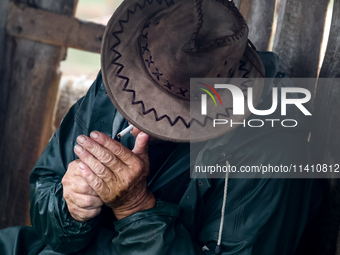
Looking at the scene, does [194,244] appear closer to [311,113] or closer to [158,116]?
[158,116]

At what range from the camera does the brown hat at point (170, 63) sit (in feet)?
3.90

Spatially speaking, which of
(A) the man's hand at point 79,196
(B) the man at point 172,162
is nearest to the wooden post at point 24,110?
(B) the man at point 172,162

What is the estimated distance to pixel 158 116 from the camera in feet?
4.29

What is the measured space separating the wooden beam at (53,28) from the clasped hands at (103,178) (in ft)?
5.11

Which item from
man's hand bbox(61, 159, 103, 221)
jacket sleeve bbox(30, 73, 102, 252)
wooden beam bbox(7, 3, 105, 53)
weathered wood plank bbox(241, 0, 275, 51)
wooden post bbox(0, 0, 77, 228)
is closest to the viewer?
man's hand bbox(61, 159, 103, 221)

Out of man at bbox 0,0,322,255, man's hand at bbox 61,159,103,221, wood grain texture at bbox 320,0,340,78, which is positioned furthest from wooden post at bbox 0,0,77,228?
wood grain texture at bbox 320,0,340,78

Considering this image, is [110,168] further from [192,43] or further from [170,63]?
[192,43]

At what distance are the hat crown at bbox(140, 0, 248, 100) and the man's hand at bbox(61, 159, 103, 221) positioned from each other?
1.52 feet

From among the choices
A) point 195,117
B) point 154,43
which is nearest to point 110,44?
point 154,43

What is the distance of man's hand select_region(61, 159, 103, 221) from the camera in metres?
1.38

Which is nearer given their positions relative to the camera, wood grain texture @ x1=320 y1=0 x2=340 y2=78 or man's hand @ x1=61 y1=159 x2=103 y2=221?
man's hand @ x1=61 y1=159 x2=103 y2=221

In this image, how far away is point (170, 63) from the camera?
121 cm

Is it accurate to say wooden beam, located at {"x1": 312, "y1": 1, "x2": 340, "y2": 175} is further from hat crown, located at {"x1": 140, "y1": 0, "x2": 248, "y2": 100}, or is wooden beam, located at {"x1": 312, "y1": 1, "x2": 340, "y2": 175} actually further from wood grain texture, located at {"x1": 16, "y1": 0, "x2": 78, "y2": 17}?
wood grain texture, located at {"x1": 16, "y1": 0, "x2": 78, "y2": 17}

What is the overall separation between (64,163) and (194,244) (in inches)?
30.5
